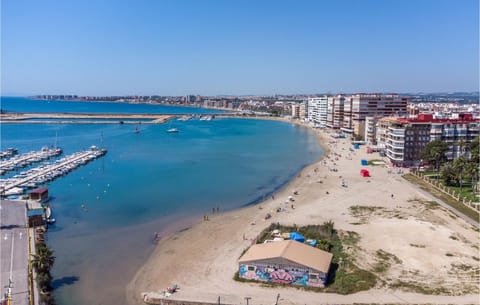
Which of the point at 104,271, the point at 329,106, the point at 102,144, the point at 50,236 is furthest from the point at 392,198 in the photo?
the point at 329,106

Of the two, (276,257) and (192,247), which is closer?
(276,257)

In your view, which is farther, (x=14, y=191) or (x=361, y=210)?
(x=14, y=191)

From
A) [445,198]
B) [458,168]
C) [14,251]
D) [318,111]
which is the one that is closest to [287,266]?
[14,251]

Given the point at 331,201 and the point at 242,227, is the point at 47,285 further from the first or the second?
the point at 331,201

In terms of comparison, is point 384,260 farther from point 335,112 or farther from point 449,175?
point 335,112

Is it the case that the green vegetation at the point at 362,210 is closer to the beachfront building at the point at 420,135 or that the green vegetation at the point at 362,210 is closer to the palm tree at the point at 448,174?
the palm tree at the point at 448,174

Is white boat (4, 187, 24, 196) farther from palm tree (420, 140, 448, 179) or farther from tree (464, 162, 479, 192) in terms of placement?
palm tree (420, 140, 448, 179)

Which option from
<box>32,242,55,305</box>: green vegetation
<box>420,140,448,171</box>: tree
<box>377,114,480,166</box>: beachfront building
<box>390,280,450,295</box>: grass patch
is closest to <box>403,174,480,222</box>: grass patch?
<box>420,140,448,171</box>: tree
